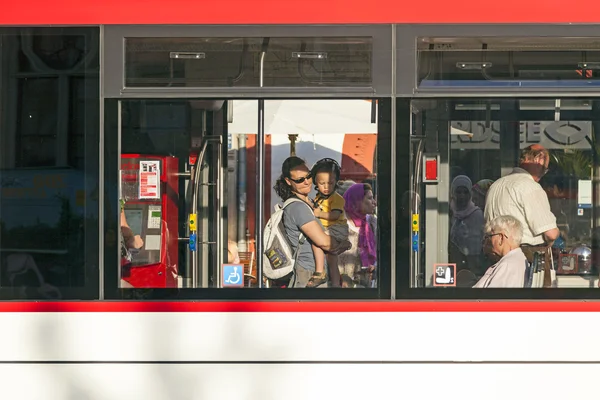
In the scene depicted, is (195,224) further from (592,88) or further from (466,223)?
(592,88)

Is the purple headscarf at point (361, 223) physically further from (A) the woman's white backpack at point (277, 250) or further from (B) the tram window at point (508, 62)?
(B) the tram window at point (508, 62)

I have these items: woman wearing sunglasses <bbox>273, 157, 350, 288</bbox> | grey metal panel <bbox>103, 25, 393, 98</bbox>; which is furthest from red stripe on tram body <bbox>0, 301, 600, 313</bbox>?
grey metal panel <bbox>103, 25, 393, 98</bbox>

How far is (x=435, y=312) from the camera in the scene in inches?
175

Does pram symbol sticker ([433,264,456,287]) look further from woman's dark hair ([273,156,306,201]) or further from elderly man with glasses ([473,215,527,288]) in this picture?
woman's dark hair ([273,156,306,201])

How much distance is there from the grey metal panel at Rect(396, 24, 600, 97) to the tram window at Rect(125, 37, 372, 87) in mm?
188

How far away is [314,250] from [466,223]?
2.73 ft

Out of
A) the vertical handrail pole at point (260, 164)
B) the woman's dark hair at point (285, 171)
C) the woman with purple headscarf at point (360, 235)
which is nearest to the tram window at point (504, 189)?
the woman with purple headscarf at point (360, 235)

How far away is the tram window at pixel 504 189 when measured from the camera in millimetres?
4484

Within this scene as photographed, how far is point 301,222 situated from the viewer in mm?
4535

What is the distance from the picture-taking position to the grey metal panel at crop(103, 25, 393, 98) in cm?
446

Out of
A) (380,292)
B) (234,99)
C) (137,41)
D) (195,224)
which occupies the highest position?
(137,41)

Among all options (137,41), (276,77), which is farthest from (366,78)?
(137,41)

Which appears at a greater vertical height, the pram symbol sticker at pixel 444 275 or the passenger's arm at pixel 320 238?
the passenger's arm at pixel 320 238

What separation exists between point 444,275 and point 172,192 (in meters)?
1.54
